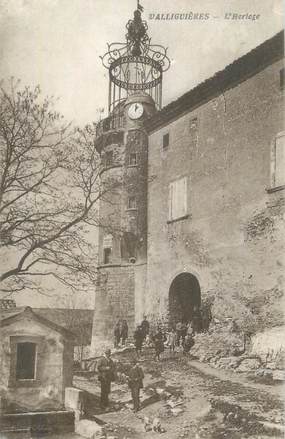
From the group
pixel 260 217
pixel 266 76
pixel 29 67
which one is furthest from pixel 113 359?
pixel 266 76

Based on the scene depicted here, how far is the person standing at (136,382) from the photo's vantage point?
7.90 meters

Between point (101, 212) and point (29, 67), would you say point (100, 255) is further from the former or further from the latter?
point (29, 67)

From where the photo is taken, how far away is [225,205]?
10.1 meters

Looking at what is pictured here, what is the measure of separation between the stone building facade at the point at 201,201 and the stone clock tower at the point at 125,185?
35 mm

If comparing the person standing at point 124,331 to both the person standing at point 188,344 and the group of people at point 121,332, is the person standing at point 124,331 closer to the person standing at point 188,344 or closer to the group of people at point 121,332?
the group of people at point 121,332

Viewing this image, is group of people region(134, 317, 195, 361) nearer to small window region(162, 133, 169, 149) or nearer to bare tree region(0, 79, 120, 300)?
bare tree region(0, 79, 120, 300)

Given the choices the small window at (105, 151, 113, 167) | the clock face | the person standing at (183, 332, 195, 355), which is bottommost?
the person standing at (183, 332, 195, 355)

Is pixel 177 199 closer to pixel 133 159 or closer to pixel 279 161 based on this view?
pixel 133 159

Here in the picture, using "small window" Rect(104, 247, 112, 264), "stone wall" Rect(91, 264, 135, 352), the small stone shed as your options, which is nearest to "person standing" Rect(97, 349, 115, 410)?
the small stone shed

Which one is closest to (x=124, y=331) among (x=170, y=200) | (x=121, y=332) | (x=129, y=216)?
(x=121, y=332)

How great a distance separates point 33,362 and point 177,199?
4.74m

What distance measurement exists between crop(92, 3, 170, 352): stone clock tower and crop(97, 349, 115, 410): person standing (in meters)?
1.78

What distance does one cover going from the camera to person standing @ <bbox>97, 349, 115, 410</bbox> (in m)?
8.15

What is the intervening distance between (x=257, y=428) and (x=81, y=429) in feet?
8.83
